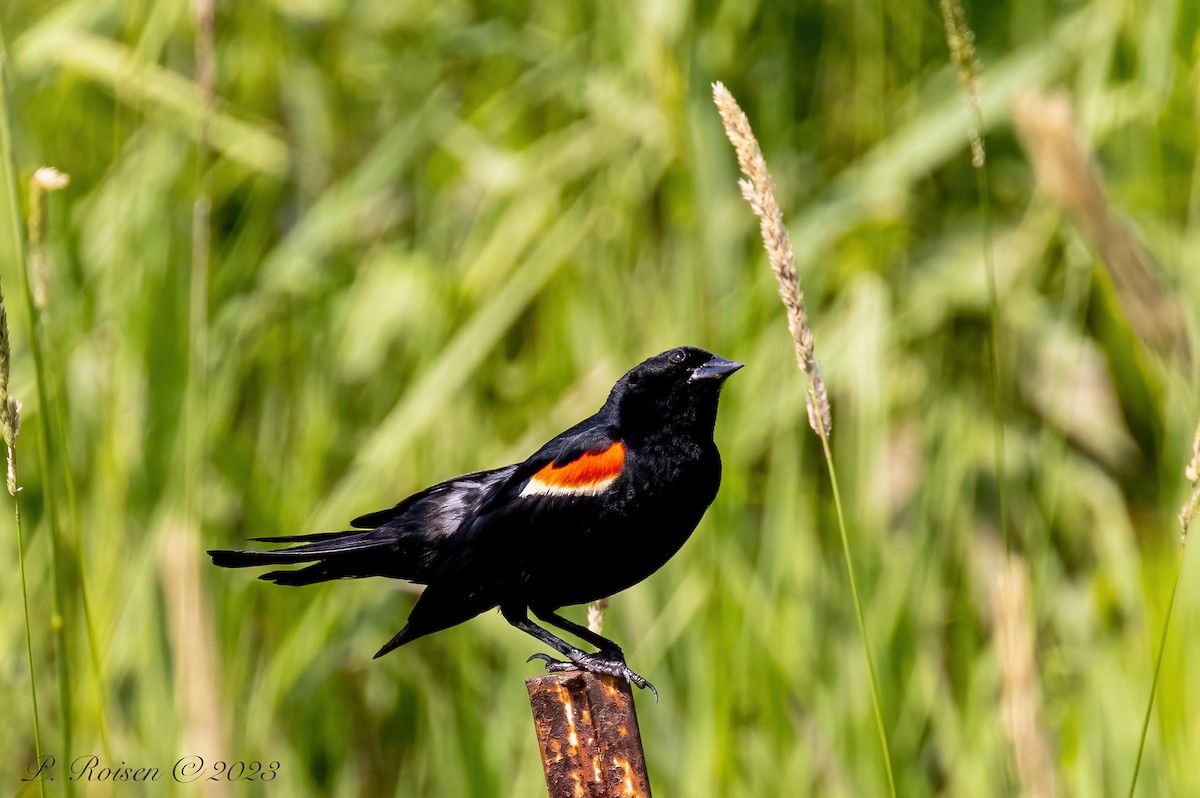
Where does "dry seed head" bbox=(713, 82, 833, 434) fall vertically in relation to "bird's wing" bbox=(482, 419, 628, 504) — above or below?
above

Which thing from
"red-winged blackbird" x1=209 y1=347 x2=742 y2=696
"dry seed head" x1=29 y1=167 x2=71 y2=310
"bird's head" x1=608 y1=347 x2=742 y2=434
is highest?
"dry seed head" x1=29 y1=167 x2=71 y2=310

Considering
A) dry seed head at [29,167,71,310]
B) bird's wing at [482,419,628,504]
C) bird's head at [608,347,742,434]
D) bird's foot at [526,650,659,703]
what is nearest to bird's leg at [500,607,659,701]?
bird's foot at [526,650,659,703]

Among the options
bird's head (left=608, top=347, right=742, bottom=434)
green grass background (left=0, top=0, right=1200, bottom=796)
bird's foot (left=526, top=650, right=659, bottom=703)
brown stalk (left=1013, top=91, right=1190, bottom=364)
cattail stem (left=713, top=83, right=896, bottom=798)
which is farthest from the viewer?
green grass background (left=0, top=0, right=1200, bottom=796)

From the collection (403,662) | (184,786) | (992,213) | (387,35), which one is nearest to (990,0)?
(992,213)

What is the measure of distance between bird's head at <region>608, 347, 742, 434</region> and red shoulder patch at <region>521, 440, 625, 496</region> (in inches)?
2.2

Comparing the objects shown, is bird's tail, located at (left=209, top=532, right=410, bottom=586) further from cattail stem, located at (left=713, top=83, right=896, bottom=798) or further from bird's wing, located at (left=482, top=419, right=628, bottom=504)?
cattail stem, located at (left=713, top=83, right=896, bottom=798)

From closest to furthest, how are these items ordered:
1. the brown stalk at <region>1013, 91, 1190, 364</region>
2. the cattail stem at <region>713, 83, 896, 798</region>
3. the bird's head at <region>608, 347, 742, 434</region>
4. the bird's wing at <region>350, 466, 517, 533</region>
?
the cattail stem at <region>713, 83, 896, 798</region>
the brown stalk at <region>1013, 91, 1190, 364</region>
the bird's head at <region>608, 347, 742, 434</region>
the bird's wing at <region>350, 466, 517, 533</region>

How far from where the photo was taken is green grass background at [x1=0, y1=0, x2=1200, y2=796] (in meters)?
2.91

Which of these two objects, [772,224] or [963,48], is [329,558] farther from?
[963,48]

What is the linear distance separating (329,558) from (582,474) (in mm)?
444

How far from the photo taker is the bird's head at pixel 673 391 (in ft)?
6.52

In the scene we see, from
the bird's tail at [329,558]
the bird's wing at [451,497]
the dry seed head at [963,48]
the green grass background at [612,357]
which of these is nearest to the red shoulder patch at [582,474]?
the bird's wing at [451,497]

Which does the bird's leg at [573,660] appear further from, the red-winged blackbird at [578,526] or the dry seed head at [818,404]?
the dry seed head at [818,404]

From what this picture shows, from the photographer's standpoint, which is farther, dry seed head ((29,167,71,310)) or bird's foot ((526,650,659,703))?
bird's foot ((526,650,659,703))
